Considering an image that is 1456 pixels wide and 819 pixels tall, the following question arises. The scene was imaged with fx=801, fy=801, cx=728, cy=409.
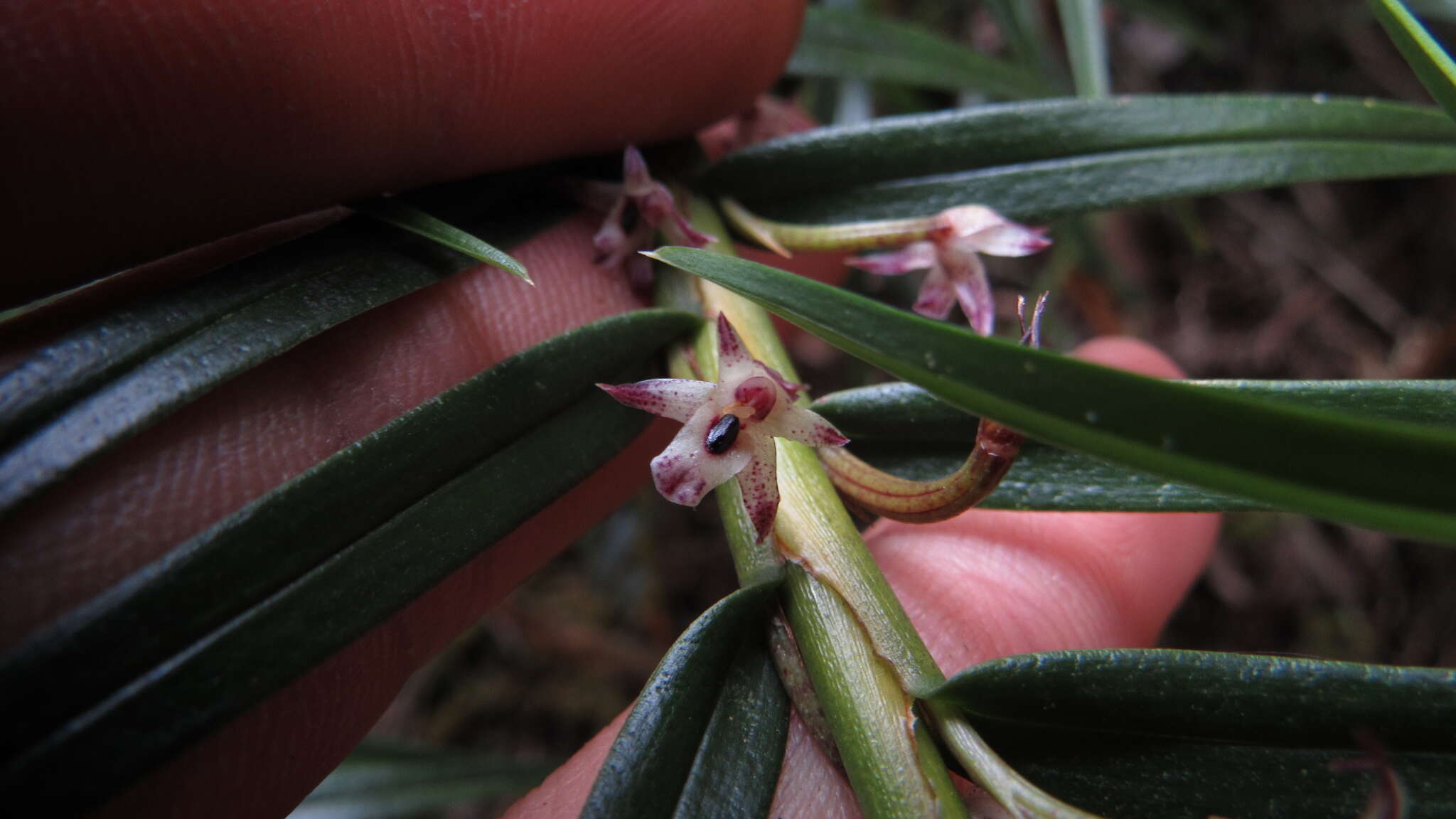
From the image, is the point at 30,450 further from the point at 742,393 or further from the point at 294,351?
the point at 742,393

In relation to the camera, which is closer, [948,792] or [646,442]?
[948,792]

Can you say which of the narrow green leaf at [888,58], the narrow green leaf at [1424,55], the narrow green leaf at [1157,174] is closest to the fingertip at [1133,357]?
the narrow green leaf at [1157,174]

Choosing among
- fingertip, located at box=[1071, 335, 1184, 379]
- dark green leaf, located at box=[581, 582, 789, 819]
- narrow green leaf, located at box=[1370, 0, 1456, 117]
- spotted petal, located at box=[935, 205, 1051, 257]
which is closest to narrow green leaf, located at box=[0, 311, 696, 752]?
dark green leaf, located at box=[581, 582, 789, 819]

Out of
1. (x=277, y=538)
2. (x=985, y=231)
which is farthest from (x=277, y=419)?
(x=985, y=231)

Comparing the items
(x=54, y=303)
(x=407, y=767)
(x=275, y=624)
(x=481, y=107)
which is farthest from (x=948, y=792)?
(x=407, y=767)

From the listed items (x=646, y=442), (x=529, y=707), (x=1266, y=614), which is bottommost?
(x=1266, y=614)
